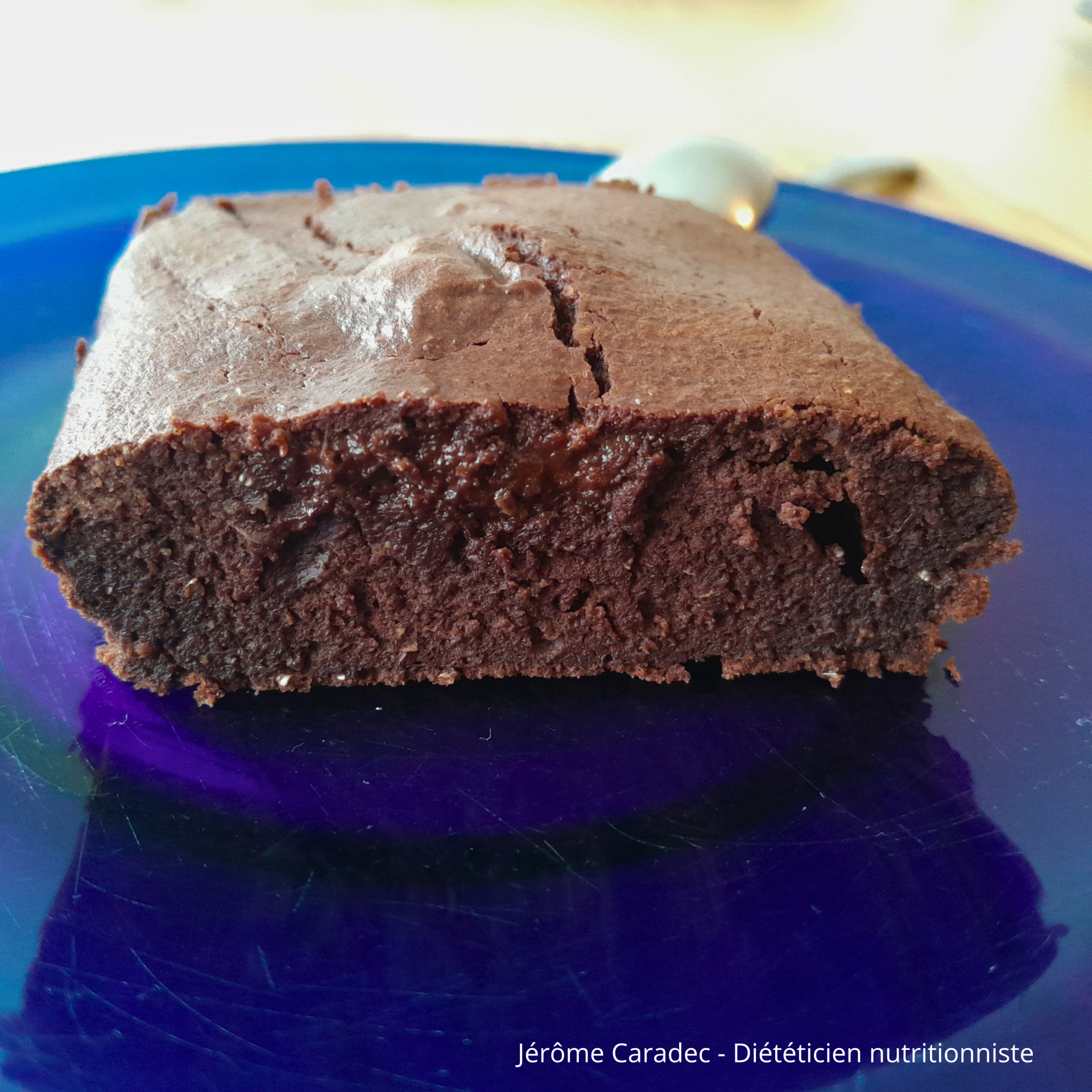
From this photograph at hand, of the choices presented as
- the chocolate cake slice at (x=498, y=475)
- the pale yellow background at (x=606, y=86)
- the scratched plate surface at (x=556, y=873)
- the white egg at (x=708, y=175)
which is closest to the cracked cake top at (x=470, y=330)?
the chocolate cake slice at (x=498, y=475)

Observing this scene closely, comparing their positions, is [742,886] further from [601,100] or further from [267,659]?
[601,100]

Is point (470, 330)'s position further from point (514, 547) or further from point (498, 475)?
point (514, 547)

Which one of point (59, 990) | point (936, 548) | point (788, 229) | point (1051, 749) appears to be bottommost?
point (59, 990)

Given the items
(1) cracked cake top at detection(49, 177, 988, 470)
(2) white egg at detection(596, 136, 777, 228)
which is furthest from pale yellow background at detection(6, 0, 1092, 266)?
(1) cracked cake top at detection(49, 177, 988, 470)

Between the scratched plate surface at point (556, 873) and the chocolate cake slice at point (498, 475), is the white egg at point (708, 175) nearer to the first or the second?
the chocolate cake slice at point (498, 475)

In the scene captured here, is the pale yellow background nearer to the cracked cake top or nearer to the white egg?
the white egg

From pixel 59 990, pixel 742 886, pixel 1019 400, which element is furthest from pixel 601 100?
pixel 59 990
